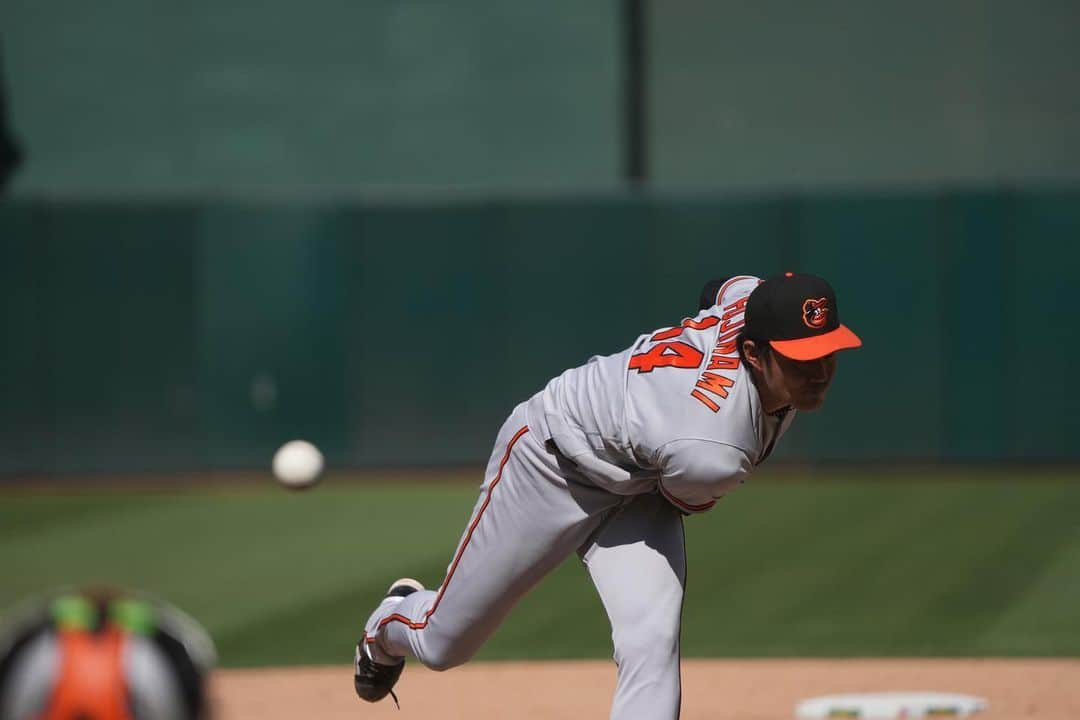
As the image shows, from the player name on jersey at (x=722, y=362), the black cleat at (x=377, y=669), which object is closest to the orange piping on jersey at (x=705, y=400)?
the player name on jersey at (x=722, y=362)

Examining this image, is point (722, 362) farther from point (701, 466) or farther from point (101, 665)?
point (101, 665)

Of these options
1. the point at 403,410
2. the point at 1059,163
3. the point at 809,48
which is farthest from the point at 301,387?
the point at 1059,163

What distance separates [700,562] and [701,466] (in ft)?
17.2

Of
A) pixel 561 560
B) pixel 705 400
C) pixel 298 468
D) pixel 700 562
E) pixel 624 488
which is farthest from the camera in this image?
pixel 700 562

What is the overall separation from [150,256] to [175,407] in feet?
4.08

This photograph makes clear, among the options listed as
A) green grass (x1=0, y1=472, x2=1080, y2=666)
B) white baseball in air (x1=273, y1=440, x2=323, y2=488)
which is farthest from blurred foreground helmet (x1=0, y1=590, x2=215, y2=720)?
green grass (x1=0, y1=472, x2=1080, y2=666)

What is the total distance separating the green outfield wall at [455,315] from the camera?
43.0 ft

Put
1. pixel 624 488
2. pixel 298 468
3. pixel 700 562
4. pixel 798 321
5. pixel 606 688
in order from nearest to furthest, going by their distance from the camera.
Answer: pixel 798 321 < pixel 624 488 < pixel 606 688 < pixel 298 468 < pixel 700 562

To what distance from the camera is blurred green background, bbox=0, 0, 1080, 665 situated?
1139 centimetres

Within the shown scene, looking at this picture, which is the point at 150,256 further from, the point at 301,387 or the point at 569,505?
the point at 569,505

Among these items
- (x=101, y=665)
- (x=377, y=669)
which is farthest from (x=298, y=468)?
(x=101, y=665)

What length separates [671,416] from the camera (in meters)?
4.20

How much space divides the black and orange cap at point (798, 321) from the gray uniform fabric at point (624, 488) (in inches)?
6.7

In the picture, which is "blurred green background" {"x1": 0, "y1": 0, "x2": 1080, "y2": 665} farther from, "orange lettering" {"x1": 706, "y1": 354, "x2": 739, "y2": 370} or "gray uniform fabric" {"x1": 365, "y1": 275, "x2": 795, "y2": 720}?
"orange lettering" {"x1": 706, "y1": 354, "x2": 739, "y2": 370}
